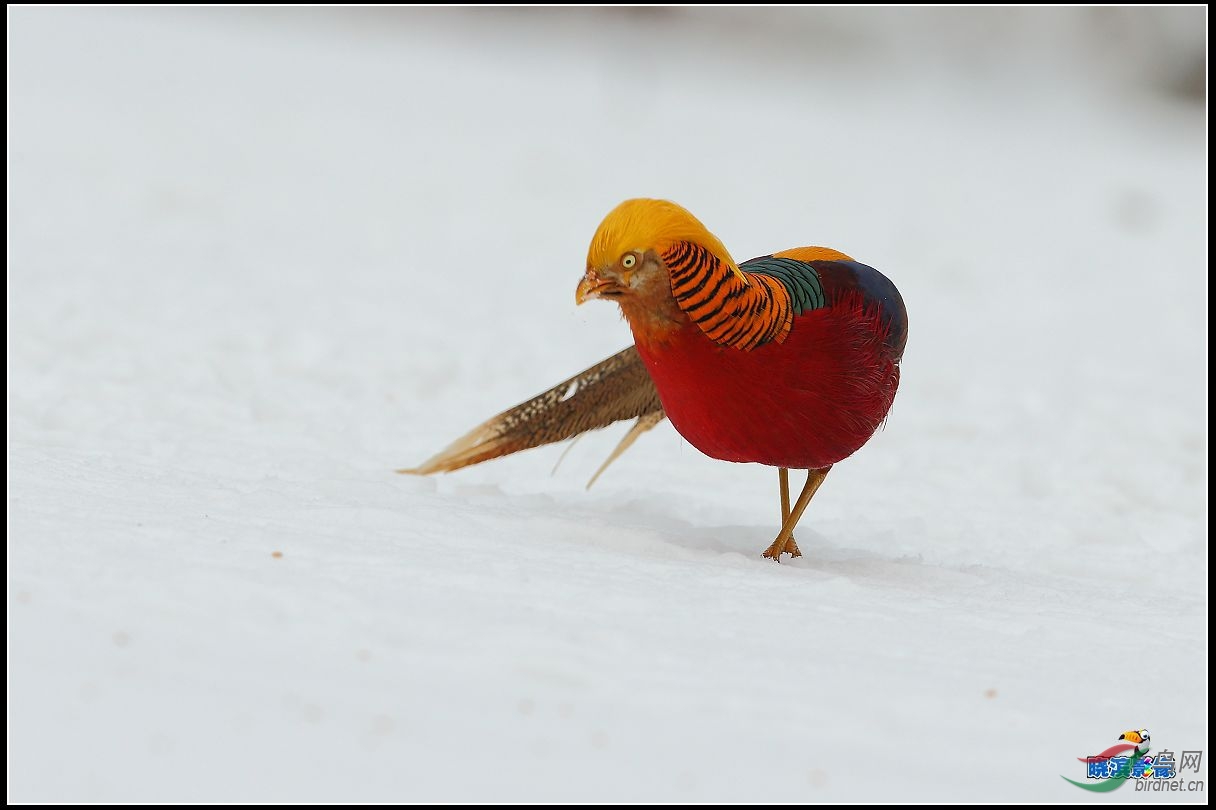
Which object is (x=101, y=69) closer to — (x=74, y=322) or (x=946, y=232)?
(x=74, y=322)

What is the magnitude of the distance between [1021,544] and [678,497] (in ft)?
4.27

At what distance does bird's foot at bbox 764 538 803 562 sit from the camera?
3.65 m

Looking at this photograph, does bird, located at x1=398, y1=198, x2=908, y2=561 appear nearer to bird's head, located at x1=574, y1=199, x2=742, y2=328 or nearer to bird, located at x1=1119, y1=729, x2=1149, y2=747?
bird's head, located at x1=574, y1=199, x2=742, y2=328

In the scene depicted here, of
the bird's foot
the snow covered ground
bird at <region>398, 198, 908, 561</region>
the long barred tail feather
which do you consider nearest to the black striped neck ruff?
bird at <region>398, 198, 908, 561</region>

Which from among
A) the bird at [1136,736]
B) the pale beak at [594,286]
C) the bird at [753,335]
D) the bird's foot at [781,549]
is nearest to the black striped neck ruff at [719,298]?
the bird at [753,335]

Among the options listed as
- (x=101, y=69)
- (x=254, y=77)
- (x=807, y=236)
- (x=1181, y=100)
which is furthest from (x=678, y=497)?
(x=1181, y=100)

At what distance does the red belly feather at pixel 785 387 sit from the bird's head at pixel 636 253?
0.15 meters

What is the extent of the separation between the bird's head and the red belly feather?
0.15 m

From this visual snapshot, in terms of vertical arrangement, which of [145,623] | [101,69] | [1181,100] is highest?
[1181,100]

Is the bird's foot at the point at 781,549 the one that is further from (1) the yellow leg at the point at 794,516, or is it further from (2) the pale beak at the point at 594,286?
(2) the pale beak at the point at 594,286

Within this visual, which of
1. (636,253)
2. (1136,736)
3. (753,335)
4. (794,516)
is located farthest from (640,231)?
(1136,736)

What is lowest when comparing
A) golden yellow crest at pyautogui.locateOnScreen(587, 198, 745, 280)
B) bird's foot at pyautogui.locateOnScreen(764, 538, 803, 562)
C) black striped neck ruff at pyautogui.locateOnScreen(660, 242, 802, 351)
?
bird's foot at pyautogui.locateOnScreen(764, 538, 803, 562)

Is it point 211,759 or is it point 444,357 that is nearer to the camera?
point 211,759

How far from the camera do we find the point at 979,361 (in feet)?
24.6
